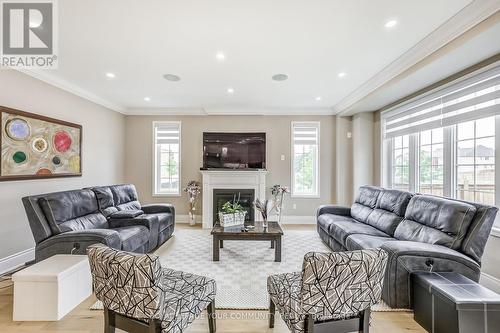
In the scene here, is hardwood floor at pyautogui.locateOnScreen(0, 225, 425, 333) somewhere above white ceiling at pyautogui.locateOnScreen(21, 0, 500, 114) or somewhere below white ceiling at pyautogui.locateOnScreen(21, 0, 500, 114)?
below

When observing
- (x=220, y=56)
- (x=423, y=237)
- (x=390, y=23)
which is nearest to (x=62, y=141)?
(x=220, y=56)

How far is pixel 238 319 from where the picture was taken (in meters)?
2.23

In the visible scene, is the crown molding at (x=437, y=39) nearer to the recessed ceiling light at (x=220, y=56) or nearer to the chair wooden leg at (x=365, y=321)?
the recessed ceiling light at (x=220, y=56)

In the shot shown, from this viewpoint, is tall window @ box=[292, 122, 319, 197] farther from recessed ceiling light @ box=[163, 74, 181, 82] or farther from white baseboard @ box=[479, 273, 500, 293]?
white baseboard @ box=[479, 273, 500, 293]

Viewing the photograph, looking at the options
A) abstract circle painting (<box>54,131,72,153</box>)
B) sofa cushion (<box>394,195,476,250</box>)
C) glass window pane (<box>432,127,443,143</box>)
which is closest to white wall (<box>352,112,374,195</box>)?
glass window pane (<box>432,127,443,143</box>)

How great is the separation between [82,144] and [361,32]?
4.93m

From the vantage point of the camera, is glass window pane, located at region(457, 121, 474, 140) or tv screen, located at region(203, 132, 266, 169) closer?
glass window pane, located at region(457, 121, 474, 140)

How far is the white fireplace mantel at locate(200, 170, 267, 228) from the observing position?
5.68 m

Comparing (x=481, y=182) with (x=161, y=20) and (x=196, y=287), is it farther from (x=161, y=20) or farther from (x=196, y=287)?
(x=161, y=20)

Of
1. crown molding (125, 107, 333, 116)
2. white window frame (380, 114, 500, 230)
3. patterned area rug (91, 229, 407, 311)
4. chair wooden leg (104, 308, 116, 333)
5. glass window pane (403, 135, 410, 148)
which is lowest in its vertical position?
patterned area rug (91, 229, 407, 311)

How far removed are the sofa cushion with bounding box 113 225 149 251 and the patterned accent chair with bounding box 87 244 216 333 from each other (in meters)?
1.54

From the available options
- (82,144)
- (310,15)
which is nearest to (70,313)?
(82,144)

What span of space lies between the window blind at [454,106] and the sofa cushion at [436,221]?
47.1 inches

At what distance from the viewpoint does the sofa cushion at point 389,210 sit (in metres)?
3.37
